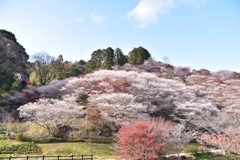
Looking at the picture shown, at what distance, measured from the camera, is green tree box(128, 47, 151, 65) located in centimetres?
3894

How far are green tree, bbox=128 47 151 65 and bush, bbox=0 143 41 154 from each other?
84.1 ft

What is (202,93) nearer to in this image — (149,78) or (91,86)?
(149,78)

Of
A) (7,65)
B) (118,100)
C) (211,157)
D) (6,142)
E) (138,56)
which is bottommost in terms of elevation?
(211,157)

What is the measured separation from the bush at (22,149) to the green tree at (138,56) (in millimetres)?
25640

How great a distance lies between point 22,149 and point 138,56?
91.0 ft

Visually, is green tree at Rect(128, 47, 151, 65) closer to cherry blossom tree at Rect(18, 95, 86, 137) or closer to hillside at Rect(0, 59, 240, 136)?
hillside at Rect(0, 59, 240, 136)

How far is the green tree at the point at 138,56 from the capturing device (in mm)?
38938

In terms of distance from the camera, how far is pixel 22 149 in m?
15.4

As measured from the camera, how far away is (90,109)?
65.3ft

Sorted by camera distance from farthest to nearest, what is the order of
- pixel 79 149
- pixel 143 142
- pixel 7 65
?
pixel 7 65 → pixel 79 149 → pixel 143 142

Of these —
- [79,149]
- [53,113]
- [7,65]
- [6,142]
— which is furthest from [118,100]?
[7,65]

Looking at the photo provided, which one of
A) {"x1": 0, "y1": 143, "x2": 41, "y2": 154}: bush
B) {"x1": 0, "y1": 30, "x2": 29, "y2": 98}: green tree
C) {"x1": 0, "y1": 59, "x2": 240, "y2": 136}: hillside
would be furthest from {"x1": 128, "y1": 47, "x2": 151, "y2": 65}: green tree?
{"x1": 0, "y1": 143, "x2": 41, "y2": 154}: bush

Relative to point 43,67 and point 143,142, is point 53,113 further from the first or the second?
point 43,67

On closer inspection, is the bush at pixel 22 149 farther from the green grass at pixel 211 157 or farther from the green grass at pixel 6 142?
the green grass at pixel 211 157
